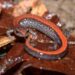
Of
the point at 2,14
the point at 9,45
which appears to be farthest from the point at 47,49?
the point at 2,14

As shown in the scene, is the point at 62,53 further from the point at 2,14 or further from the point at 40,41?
the point at 2,14

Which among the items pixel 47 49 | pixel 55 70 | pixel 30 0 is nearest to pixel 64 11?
pixel 30 0

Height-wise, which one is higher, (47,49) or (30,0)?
(30,0)

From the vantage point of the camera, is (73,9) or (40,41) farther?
(73,9)

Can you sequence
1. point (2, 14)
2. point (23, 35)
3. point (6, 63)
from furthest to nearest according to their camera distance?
point (2, 14)
point (23, 35)
point (6, 63)

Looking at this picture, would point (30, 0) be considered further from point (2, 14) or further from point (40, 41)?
point (40, 41)

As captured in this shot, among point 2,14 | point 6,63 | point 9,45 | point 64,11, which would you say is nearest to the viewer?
point 6,63
